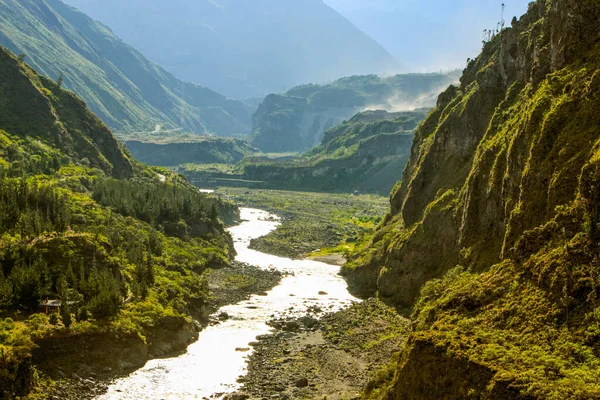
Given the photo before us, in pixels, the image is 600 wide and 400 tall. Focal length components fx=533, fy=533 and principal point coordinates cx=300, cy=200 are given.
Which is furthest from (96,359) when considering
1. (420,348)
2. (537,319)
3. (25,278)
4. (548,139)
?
(548,139)

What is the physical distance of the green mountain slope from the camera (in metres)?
57.4

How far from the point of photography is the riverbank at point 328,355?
2156 inches

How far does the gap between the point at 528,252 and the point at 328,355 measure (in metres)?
30.4

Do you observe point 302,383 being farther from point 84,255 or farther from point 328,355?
point 84,255

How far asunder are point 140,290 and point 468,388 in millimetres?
51377

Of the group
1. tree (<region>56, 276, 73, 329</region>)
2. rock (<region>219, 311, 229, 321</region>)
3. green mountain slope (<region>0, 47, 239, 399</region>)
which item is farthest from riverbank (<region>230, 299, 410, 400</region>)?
tree (<region>56, 276, 73, 329</region>)

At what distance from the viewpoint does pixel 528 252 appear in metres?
42.6

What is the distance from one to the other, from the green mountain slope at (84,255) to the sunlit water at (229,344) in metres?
3.69

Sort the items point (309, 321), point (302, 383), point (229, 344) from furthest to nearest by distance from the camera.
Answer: point (309, 321) < point (229, 344) < point (302, 383)

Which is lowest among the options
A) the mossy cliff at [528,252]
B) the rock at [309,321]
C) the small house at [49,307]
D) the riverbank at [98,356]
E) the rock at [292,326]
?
the riverbank at [98,356]

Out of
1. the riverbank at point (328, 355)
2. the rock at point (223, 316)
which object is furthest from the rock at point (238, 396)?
the rock at point (223, 316)

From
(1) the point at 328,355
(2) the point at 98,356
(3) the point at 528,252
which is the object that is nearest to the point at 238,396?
(1) the point at 328,355

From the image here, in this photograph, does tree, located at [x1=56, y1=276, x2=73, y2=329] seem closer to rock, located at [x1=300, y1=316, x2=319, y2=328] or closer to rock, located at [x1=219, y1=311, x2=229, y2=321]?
rock, located at [x1=219, y1=311, x2=229, y2=321]

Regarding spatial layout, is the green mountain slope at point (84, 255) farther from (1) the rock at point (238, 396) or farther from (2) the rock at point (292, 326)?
(1) the rock at point (238, 396)
